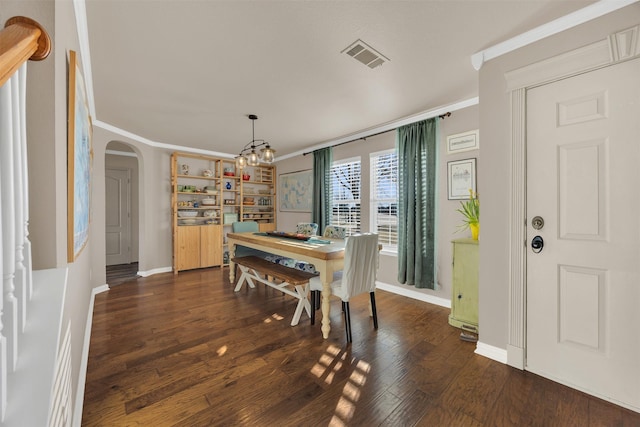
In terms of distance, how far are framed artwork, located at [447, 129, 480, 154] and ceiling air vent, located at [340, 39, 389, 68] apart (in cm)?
151

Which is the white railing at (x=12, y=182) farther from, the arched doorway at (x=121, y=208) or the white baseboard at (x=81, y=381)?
the arched doorway at (x=121, y=208)

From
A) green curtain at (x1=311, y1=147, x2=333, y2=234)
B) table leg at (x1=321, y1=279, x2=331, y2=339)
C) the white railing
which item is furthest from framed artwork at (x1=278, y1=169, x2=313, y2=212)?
the white railing

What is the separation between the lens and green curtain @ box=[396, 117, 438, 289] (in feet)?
11.0

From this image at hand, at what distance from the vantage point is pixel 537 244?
1916 millimetres

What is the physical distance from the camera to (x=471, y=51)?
6.86 ft

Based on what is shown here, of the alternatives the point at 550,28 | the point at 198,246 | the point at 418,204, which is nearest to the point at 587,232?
the point at 550,28

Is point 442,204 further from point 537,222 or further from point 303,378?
point 303,378

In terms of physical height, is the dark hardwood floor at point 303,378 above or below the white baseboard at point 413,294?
below

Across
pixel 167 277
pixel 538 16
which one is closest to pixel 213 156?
pixel 167 277

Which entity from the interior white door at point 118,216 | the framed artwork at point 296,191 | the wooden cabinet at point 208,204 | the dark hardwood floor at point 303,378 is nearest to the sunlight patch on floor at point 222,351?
the dark hardwood floor at point 303,378

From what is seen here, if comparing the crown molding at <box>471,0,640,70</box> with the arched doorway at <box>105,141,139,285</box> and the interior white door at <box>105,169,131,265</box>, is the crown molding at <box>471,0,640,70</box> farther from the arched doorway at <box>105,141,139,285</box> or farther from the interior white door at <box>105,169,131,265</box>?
the interior white door at <box>105,169,131,265</box>

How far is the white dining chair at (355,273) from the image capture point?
2385mm

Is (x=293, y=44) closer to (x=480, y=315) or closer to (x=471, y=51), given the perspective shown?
(x=471, y=51)

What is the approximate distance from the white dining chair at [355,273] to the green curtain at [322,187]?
7.32 feet
